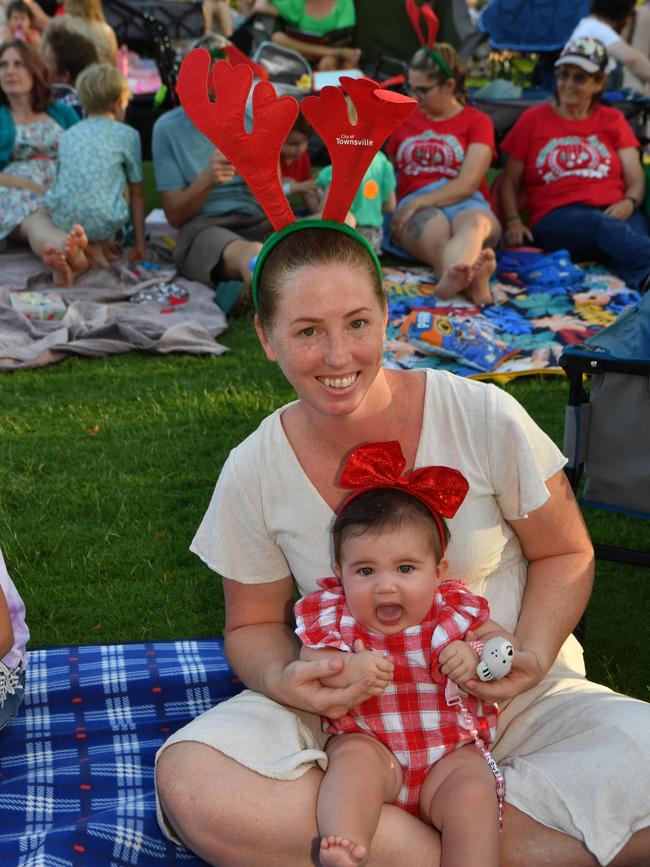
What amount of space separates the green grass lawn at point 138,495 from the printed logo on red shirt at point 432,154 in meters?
1.85

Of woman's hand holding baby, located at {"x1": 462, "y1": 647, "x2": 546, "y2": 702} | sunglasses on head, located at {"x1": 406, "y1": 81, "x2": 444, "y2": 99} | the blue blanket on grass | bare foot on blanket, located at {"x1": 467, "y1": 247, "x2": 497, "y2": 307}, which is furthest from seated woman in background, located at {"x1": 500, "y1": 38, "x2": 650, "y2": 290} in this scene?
woman's hand holding baby, located at {"x1": 462, "y1": 647, "x2": 546, "y2": 702}

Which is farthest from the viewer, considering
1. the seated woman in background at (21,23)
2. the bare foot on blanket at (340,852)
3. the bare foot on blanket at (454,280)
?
the seated woman in background at (21,23)

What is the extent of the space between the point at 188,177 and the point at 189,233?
0.35 m

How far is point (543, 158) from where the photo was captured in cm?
687

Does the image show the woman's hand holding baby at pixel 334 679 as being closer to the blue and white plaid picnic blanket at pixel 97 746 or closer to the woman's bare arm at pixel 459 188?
the blue and white plaid picnic blanket at pixel 97 746

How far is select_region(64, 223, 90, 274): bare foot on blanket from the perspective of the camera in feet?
20.2

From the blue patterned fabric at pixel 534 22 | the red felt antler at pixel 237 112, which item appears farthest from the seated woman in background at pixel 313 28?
the red felt antler at pixel 237 112

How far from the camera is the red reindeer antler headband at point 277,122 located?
7.18 feet

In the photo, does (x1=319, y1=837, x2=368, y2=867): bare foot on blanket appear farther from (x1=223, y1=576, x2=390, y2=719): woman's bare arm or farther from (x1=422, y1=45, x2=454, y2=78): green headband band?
(x1=422, y1=45, x2=454, y2=78): green headband band

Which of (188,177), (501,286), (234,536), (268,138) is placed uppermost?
(268,138)

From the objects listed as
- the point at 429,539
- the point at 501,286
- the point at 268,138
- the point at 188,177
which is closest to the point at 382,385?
the point at 429,539

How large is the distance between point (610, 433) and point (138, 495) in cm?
191

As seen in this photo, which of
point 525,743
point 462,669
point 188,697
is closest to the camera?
point 462,669

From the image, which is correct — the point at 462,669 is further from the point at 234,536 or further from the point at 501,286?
the point at 501,286
